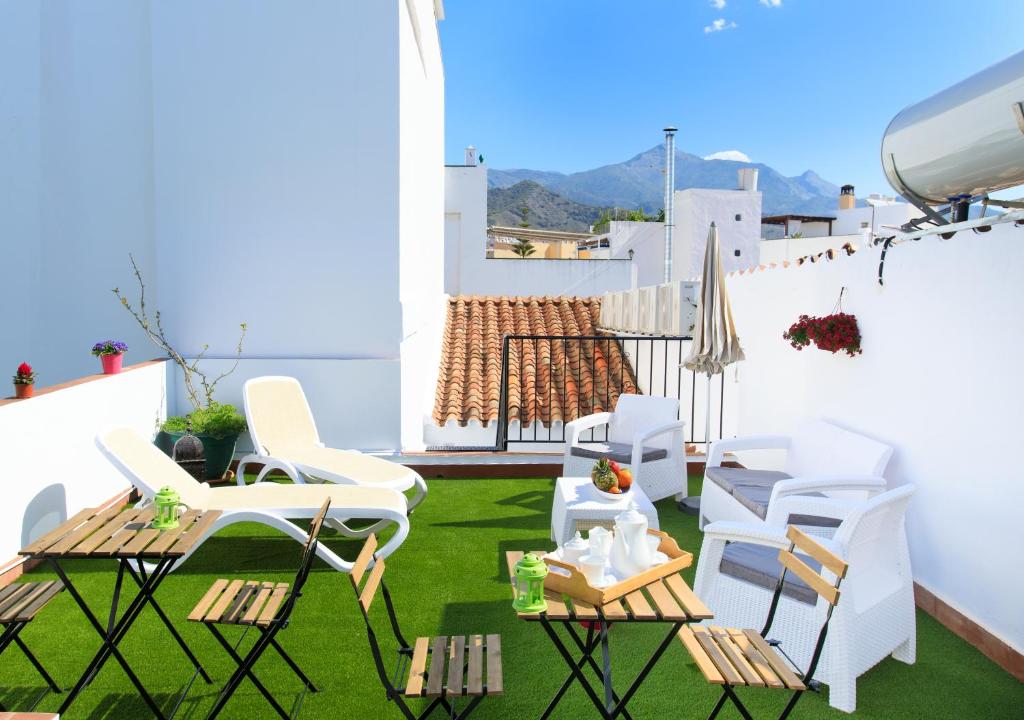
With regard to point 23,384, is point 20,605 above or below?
below

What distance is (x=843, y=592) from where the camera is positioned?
2.95 metres

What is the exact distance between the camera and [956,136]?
3523mm

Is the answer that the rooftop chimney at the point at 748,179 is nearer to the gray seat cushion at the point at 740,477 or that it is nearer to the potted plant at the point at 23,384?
the gray seat cushion at the point at 740,477

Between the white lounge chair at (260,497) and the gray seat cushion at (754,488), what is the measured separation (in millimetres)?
2094

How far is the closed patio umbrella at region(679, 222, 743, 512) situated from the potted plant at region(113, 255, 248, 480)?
3.84 metres

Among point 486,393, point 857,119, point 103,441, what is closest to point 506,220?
point 857,119

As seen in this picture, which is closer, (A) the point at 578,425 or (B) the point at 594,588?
(B) the point at 594,588

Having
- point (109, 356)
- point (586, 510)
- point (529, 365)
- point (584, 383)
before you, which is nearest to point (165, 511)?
point (586, 510)

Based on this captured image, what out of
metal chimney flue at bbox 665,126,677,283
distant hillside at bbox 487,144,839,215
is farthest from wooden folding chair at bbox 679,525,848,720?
distant hillside at bbox 487,144,839,215

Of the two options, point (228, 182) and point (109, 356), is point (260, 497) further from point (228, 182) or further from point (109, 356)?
point (228, 182)

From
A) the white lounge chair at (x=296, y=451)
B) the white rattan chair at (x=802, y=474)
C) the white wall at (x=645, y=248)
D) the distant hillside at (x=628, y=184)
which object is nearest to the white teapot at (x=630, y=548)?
the white rattan chair at (x=802, y=474)

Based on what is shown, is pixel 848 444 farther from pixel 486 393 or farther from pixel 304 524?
pixel 486 393

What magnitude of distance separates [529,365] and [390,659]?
21.0ft

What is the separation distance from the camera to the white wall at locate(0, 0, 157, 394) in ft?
21.7
